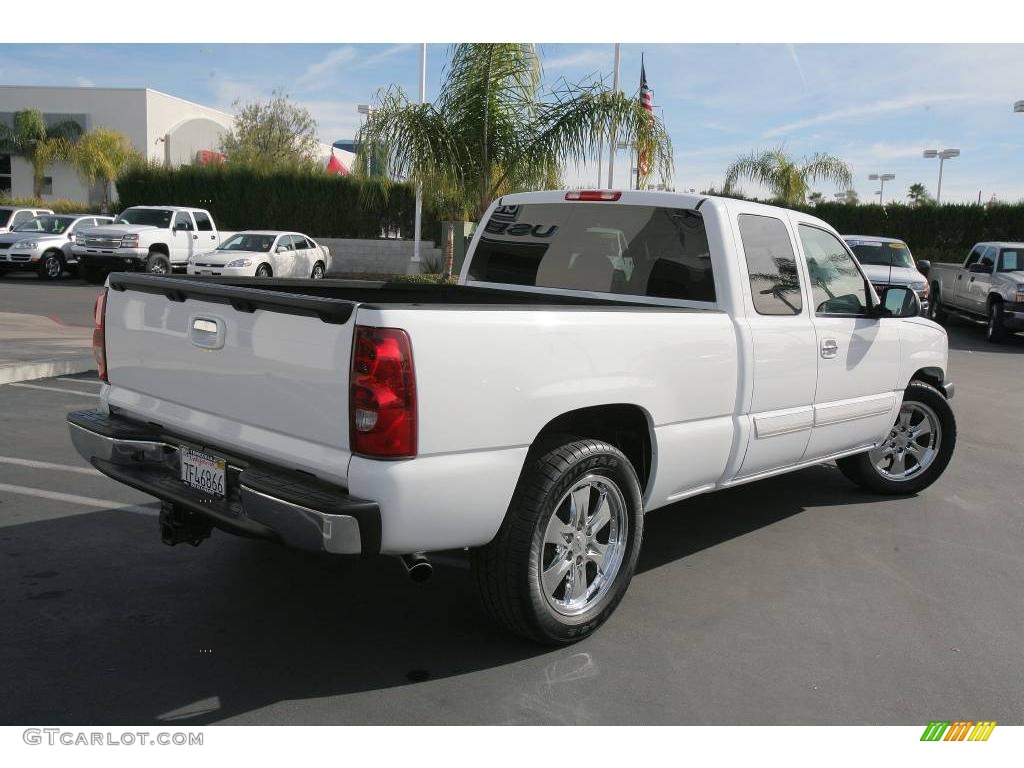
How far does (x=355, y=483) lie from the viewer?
10.5ft

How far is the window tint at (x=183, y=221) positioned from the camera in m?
23.3

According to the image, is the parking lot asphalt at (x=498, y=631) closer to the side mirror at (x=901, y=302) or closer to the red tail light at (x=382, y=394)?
the red tail light at (x=382, y=394)

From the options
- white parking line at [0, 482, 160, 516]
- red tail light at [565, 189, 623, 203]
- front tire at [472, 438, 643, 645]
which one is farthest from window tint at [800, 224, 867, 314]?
white parking line at [0, 482, 160, 516]

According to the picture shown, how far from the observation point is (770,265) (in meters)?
4.99

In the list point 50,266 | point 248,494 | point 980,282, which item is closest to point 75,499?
point 248,494

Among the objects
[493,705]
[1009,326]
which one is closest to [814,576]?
[493,705]

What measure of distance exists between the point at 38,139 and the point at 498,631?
5482 centimetres

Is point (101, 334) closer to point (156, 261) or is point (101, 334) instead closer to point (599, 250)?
point (599, 250)

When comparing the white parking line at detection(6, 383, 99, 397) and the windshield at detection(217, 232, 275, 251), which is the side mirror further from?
the windshield at detection(217, 232, 275, 251)

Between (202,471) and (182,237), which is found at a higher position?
(182,237)

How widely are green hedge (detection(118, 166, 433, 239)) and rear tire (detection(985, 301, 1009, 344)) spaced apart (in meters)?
18.3

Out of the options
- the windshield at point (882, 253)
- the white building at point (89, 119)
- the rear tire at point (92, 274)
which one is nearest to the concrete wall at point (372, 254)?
the rear tire at point (92, 274)

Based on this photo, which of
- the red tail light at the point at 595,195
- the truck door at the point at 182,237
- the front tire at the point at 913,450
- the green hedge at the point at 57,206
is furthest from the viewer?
the green hedge at the point at 57,206

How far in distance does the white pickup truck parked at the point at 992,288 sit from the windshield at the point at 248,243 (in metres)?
15.4
